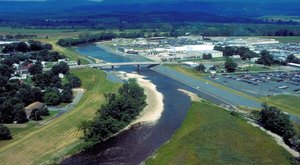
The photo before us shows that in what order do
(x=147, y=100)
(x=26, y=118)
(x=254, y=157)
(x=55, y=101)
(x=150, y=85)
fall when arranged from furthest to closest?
1. (x=150, y=85)
2. (x=147, y=100)
3. (x=55, y=101)
4. (x=26, y=118)
5. (x=254, y=157)

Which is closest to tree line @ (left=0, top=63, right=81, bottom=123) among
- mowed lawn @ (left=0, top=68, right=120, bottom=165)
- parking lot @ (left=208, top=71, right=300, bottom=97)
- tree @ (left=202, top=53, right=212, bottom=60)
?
mowed lawn @ (left=0, top=68, right=120, bottom=165)

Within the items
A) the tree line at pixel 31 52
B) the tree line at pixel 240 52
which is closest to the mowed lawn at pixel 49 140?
the tree line at pixel 31 52

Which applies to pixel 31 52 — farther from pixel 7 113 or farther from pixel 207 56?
pixel 7 113

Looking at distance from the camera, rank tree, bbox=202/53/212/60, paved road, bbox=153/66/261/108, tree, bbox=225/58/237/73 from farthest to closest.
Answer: tree, bbox=202/53/212/60 → tree, bbox=225/58/237/73 → paved road, bbox=153/66/261/108

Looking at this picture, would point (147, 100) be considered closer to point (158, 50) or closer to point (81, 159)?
point (81, 159)

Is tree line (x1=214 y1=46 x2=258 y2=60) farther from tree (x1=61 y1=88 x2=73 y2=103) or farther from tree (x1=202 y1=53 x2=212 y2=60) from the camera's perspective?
tree (x1=61 y1=88 x2=73 y2=103)

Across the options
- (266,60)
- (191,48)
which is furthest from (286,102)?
(191,48)

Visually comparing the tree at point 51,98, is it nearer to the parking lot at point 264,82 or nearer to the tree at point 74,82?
the tree at point 74,82

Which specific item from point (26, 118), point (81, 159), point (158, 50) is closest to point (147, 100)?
point (26, 118)
